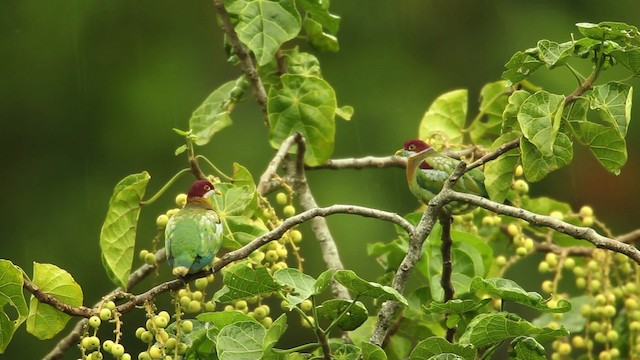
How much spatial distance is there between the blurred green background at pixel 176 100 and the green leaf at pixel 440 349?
424cm

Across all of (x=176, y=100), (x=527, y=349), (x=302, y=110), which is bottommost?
(x=176, y=100)

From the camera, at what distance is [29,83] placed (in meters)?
7.35

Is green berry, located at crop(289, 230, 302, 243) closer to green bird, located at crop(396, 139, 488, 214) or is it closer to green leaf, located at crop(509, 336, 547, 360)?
green bird, located at crop(396, 139, 488, 214)

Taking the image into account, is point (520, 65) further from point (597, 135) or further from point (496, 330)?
point (496, 330)

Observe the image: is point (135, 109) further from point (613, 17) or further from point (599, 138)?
point (599, 138)

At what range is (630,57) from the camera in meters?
2.18

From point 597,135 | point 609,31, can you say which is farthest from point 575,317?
point 609,31

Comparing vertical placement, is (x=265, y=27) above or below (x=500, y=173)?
above

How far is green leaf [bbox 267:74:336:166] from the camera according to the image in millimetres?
2908

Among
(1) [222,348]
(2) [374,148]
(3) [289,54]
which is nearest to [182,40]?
(2) [374,148]

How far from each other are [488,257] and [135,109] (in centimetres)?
464

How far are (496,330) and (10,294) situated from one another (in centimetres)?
83

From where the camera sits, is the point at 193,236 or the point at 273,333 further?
the point at 193,236

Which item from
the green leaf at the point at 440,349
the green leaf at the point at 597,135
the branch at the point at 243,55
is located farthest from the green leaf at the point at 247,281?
the branch at the point at 243,55
